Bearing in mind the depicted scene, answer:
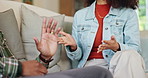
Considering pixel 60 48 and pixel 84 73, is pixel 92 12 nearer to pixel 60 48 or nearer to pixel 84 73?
pixel 60 48

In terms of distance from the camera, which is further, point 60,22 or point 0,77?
point 60,22

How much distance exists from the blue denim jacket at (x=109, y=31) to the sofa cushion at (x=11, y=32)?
281 mm

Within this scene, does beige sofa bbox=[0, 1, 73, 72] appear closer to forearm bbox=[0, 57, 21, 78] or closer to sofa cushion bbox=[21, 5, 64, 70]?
sofa cushion bbox=[21, 5, 64, 70]

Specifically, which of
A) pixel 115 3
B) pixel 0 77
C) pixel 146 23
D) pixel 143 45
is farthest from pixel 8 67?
pixel 146 23

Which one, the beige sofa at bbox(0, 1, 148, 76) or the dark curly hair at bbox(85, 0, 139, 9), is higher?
the dark curly hair at bbox(85, 0, 139, 9)

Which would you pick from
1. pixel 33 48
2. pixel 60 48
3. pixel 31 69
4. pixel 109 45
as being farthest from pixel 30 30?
pixel 31 69

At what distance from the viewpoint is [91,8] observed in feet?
5.99

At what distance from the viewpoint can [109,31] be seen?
1663 mm

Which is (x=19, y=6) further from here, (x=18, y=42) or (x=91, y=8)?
(x=91, y=8)

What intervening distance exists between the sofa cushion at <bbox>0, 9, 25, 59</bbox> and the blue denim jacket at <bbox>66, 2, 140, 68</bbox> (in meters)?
0.28

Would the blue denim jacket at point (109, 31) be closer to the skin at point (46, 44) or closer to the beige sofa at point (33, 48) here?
the beige sofa at point (33, 48)

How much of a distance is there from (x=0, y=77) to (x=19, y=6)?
37.0 inches

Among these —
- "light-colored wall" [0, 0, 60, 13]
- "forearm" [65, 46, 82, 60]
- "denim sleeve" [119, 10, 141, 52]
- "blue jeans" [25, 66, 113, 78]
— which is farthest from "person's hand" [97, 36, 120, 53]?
"light-colored wall" [0, 0, 60, 13]

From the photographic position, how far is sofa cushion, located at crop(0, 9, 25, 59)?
1.50 metres
